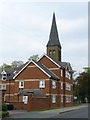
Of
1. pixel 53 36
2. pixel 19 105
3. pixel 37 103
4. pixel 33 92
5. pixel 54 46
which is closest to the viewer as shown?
pixel 37 103

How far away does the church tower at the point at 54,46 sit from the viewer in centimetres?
6016

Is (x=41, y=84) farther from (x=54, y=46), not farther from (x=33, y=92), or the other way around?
(x=54, y=46)

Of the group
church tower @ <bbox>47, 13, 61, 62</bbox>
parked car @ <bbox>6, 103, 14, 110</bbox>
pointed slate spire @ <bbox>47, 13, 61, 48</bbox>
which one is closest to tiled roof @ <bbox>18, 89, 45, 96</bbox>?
parked car @ <bbox>6, 103, 14, 110</bbox>

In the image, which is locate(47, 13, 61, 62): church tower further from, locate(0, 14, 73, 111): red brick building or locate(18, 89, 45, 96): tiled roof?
locate(18, 89, 45, 96): tiled roof

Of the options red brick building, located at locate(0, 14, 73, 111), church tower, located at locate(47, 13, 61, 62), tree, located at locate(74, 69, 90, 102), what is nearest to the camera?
red brick building, located at locate(0, 14, 73, 111)

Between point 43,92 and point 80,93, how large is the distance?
115 ft

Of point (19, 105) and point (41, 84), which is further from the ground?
point (41, 84)

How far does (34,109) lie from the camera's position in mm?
35094

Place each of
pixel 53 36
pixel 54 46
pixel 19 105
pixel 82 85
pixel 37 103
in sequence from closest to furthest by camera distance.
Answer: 1. pixel 37 103
2. pixel 19 105
3. pixel 54 46
4. pixel 53 36
5. pixel 82 85

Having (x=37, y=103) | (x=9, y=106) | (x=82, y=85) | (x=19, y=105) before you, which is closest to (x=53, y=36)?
(x=82, y=85)

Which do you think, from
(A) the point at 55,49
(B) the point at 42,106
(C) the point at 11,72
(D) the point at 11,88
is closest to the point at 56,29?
A: (A) the point at 55,49

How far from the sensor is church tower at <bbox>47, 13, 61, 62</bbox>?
60.2 m

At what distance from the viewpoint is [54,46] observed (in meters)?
61.0

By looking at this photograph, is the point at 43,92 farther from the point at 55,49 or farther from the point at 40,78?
the point at 55,49
